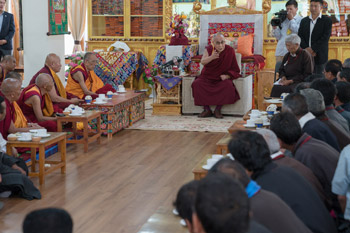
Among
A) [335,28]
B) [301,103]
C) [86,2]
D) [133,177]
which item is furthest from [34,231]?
[86,2]

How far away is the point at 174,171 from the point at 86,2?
764 cm

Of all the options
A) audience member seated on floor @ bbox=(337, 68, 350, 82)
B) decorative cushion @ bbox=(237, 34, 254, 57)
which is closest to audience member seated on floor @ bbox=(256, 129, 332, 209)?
audience member seated on floor @ bbox=(337, 68, 350, 82)

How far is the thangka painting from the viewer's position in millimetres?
8500

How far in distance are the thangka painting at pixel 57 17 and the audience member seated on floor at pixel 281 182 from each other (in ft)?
20.5

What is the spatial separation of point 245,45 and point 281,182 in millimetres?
7836

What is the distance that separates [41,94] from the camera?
260 inches

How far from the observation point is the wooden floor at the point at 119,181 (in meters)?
4.33

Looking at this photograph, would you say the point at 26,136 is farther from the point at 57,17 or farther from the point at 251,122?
the point at 57,17

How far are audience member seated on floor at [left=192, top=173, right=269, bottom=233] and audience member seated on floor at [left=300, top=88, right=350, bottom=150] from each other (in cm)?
275

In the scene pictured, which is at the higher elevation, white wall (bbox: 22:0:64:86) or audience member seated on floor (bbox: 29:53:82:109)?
white wall (bbox: 22:0:64:86)

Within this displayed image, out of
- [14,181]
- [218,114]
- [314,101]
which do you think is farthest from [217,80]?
[14,181]

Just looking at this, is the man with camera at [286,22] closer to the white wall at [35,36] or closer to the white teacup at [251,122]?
the white wall at [35,36]

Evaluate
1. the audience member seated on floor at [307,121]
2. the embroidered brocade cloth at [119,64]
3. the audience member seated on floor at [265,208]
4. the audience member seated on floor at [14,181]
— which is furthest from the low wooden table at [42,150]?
the embroidered brocade cloth at [119,64]

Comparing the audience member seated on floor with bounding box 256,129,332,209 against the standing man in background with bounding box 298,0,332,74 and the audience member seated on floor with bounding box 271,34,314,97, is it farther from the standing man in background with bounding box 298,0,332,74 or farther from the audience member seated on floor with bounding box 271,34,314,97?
the standing man in background with bounding box 298,0,332,74
